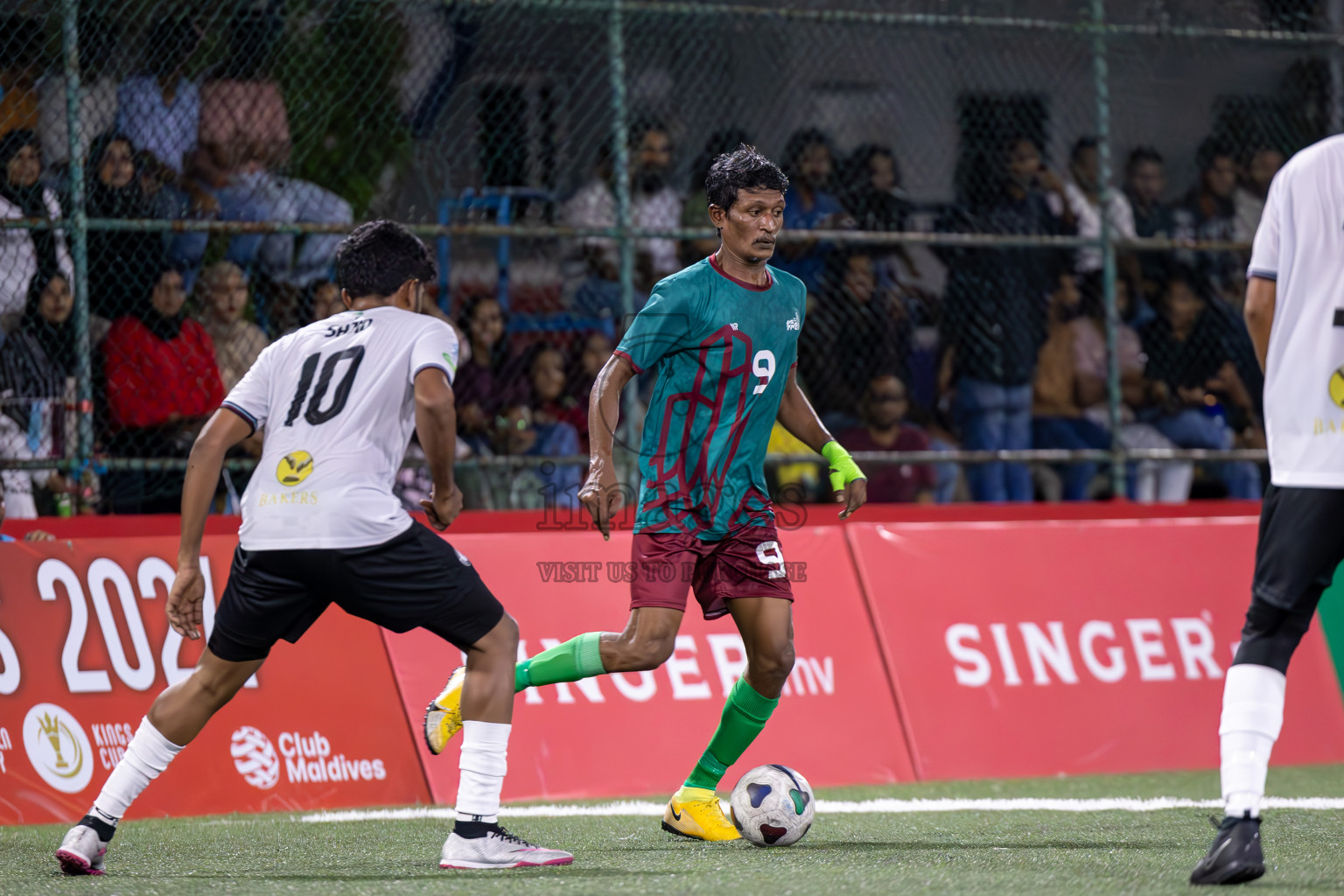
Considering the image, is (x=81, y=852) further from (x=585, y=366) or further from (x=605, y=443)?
(x=585, y=366)

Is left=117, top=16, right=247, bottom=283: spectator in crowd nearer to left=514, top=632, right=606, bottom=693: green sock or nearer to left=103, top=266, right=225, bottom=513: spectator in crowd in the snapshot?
left=103, top=266, right=225, bottom=513: spectator in crowd

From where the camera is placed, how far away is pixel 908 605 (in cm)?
743

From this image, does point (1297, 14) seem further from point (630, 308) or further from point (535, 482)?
point (535, 482)

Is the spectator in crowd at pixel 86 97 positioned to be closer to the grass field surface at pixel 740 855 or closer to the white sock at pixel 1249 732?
the grass field surface at pixel 740 855

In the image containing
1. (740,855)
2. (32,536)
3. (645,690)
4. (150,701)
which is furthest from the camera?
(645,690)

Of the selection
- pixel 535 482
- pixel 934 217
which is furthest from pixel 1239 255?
pixel 535 482

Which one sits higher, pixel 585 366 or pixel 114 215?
pixel 114 215

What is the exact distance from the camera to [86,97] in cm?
777

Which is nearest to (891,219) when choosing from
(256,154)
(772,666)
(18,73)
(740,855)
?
(256,154)

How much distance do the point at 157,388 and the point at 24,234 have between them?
3.10ft

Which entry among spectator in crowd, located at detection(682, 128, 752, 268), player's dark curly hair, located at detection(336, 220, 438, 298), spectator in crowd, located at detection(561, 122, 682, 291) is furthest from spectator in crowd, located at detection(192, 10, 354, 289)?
player's dark curly hair, located at detection(336, 220, 438, 298)

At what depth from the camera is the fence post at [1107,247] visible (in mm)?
9188

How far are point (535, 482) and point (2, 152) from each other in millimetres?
3047

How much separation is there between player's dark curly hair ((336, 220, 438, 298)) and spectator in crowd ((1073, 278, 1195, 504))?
584 centimetres
